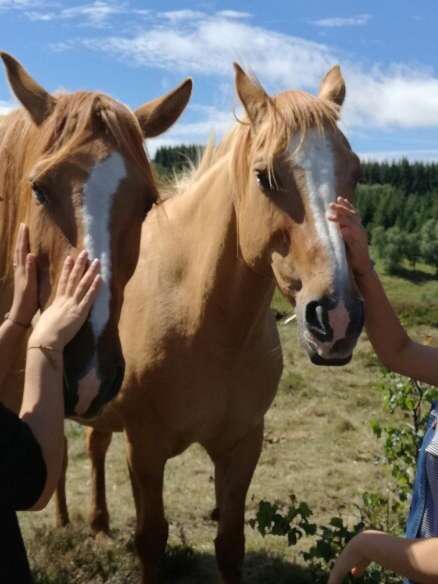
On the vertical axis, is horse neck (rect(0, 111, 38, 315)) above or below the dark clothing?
above

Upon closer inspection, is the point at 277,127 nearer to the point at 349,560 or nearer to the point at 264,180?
the point at 264,180

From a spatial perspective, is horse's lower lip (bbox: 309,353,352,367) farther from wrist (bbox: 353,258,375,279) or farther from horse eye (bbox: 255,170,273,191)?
horse eye (bbox: 255,170,273,191)

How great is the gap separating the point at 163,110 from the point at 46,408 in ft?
5.36

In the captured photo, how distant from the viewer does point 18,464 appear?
146cm

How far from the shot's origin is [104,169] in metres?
2.25

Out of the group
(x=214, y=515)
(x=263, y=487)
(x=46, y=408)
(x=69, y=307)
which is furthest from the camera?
(x=263, y=487)

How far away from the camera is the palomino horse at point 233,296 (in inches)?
98.8

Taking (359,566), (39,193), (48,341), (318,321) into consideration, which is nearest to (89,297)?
(48,341)

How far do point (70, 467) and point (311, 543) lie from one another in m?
2.66

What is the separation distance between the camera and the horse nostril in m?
2.40

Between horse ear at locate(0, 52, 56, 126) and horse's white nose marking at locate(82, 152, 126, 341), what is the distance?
42 centimetres

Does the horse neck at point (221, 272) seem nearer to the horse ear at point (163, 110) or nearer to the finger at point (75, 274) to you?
the horse ear at point (163, 110)

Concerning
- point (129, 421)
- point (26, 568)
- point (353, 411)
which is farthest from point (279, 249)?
point (353, 411)

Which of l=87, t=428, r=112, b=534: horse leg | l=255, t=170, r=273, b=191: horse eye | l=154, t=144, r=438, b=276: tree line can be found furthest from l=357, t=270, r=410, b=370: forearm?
l=154, t=144, r=438, b=276: tree line
